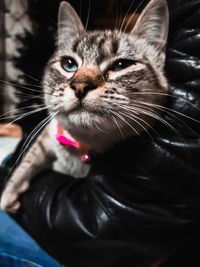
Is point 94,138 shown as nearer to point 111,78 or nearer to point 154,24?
point 111,78

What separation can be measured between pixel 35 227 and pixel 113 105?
0.40m

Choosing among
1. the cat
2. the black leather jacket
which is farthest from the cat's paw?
the black leather jacket

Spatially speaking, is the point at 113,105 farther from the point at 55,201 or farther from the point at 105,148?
the point at 55,201

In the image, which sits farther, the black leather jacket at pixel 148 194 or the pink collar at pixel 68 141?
the pink collar at pixel 68 141

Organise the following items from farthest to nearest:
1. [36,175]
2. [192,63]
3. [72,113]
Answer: [36,175]
[72,113]
[192,63]

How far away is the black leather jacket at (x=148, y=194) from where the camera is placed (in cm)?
47

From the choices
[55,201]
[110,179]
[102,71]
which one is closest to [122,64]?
[102,71]

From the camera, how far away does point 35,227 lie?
618mm

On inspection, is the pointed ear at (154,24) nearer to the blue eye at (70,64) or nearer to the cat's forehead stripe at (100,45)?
the cat's forehead stripe at (100,45)

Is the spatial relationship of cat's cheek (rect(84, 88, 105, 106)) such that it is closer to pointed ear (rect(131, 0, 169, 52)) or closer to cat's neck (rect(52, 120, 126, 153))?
cat's neck (rect(52, 120, 126, 153))

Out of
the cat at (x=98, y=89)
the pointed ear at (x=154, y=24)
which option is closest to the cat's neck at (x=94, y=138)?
the cat at (x=98, y=89)

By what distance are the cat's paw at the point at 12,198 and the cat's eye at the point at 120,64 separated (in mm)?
469

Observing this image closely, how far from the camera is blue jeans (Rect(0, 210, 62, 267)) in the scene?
2.14ft

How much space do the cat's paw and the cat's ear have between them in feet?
1.78
